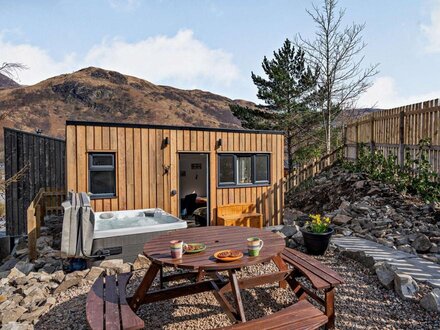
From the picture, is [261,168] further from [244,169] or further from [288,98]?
[288,98]

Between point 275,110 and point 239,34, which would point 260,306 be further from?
point 275,110

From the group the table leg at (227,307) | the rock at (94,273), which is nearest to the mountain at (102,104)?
the rock at (94,273)

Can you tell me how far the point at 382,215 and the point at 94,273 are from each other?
5.49m

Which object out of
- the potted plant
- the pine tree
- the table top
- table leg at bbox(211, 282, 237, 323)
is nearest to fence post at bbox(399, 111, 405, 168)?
the potted plant

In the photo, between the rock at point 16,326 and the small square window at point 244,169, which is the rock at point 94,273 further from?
the small square window at point 244,169

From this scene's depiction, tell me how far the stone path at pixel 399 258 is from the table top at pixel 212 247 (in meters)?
1.73

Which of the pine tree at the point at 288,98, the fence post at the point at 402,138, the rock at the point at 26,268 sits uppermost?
the pine tree at the point at 288,98

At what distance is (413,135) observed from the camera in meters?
7.34

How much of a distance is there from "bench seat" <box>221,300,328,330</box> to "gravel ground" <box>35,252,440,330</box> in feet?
1.94

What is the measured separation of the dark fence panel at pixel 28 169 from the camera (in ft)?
27.8

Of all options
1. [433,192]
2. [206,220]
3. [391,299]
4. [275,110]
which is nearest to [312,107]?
[275,110]

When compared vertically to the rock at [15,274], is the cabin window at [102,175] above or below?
above

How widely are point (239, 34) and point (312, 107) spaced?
6933 mm

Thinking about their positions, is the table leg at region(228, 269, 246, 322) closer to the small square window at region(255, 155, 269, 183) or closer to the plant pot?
the plant pot
